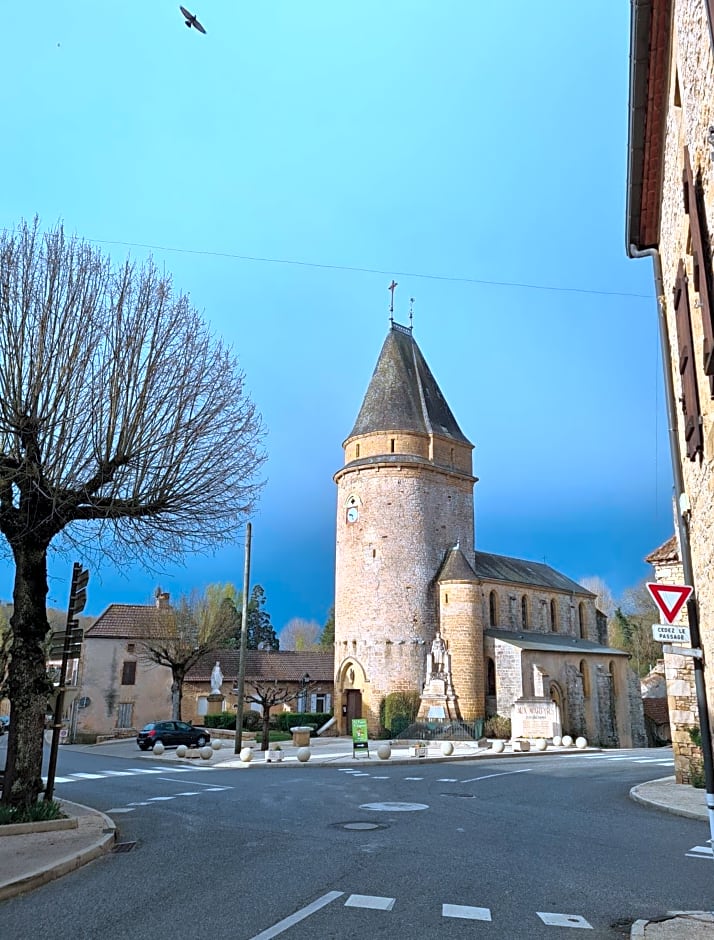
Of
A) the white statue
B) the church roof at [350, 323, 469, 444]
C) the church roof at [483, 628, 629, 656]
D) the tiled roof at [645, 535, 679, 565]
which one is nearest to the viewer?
the tiled roof at [645, 535, 679, 565]

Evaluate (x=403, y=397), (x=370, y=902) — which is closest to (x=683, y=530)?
(x=370, y=902)

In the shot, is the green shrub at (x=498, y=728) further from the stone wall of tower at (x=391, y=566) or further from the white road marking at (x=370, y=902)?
the white road marking at (x=370, y=902)

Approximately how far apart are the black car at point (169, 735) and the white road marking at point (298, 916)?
2446 centimetres

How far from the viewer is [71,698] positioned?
37.8m

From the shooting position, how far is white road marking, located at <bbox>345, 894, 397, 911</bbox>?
610 cm

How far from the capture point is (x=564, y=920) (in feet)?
19.3

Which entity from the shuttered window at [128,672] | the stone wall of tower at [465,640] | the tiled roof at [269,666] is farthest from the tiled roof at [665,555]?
the shuttered window at [128,672]

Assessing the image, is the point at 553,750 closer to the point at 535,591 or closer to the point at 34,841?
the point at 535,591

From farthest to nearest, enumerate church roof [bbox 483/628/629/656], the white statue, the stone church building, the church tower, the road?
the white statue, church roof [bbox 483/628/629/656], the church tower, the stone church building, the road

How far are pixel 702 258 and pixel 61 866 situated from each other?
813cm

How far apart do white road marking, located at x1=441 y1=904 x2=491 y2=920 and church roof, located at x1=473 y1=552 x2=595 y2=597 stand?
32832mm

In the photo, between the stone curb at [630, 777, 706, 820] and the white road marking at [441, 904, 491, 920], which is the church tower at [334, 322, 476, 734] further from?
the white road marking at [441, 904, 491, 920]

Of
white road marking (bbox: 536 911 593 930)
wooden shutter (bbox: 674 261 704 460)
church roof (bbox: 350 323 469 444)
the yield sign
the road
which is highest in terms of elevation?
church roof (bbox: 350 323 469 444)

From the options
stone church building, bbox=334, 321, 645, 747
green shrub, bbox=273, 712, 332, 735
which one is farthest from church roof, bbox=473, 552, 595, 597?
green shrub, bbox=273, 712, 332, 735
